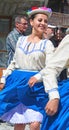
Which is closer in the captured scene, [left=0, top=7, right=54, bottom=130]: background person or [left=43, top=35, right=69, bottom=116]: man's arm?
[left=43, top=35, right=69, bottom=116]: man's arm

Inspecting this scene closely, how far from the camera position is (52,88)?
330cm

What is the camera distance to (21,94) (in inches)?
160

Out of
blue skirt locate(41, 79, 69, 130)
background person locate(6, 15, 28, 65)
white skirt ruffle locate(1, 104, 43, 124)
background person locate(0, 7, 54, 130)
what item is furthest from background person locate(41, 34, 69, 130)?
background person locate(6, 15, 28, 65)

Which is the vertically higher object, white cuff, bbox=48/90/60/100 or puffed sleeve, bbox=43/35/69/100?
puffed sleeve, bbox=43/35/69/100

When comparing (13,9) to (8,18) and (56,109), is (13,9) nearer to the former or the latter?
(8,18)

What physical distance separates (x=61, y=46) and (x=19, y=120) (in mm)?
1353

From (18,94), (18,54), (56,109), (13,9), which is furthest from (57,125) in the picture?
(13,9)

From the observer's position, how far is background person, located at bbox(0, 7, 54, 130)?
4109 mm

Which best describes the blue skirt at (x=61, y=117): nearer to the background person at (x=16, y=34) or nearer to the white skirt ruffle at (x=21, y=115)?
the white skirt ruffle at (x=21, y=115)

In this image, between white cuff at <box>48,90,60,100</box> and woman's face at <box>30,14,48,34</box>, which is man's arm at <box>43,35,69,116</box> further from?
woman's face at <box>30,14,48,34</box>

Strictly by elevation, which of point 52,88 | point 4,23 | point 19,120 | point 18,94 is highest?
point 52,88

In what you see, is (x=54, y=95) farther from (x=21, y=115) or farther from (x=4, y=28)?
(x=4, y=28)

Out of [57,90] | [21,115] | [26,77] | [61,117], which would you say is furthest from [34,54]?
[61,117]

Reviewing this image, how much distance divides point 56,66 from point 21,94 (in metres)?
0.90
